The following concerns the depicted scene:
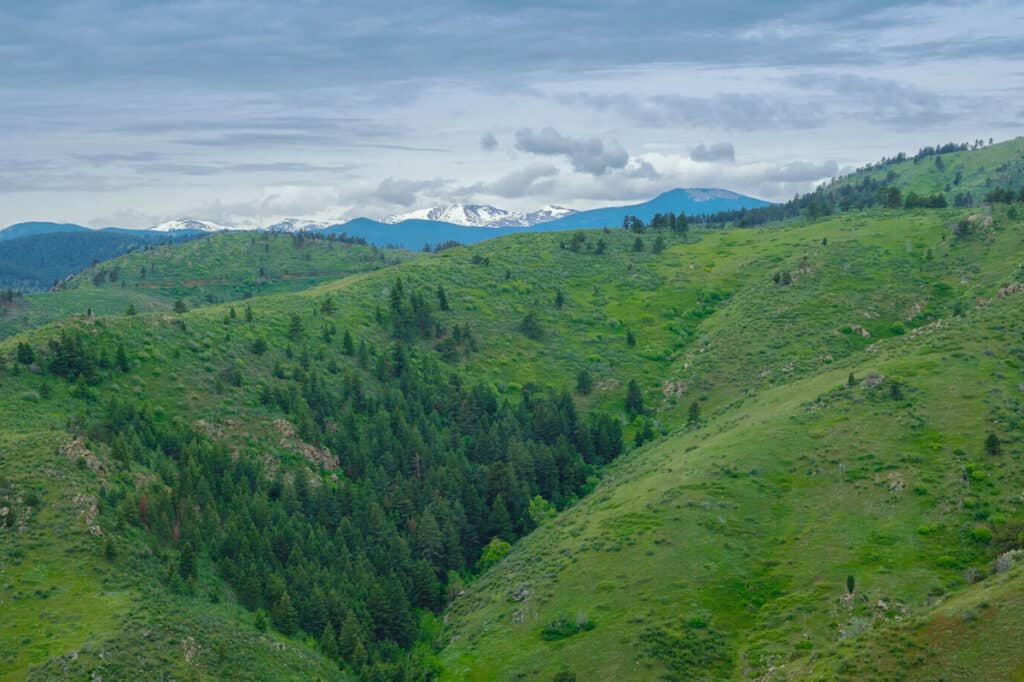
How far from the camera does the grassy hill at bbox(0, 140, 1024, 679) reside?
4853cm

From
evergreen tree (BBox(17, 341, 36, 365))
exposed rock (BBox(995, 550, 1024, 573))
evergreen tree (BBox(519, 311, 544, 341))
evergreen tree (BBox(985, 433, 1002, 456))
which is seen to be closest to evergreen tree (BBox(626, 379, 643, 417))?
evergreen tree (BBox(519, 311, 544, 341))

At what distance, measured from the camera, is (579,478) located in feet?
291

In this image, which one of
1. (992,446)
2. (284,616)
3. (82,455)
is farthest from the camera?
(82,455)

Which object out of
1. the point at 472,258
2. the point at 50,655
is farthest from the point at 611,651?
the point at 472,258

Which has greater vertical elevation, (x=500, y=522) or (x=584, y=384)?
(x=584, y=384)

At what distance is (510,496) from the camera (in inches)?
3243

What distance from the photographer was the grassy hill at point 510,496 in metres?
48.5

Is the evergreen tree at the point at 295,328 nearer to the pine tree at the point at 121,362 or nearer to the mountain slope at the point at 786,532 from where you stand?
the pine tree at the point at 121,362

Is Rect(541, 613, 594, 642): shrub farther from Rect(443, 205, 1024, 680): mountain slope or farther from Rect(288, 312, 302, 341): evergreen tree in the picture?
Rect(288, 312, 302, 341): evergreen tree

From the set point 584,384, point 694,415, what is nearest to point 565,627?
point 694,415

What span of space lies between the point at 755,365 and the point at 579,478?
3376 centimetres

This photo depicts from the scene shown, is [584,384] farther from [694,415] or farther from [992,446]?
[992,446]

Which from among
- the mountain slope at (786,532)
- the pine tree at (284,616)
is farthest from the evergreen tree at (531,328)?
the pine tree at (284,616)

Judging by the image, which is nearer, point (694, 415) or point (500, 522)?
point (500, 522)
